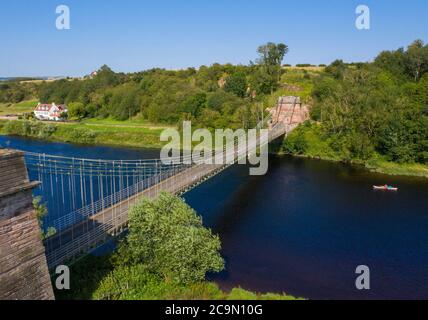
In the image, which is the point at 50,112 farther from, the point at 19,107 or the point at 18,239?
the point at 18,239

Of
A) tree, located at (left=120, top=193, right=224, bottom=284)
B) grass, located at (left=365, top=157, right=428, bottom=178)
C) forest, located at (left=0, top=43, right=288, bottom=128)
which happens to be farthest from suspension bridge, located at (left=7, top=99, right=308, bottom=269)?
forest, located at (left=0, top=43, right=288, bottom=128)

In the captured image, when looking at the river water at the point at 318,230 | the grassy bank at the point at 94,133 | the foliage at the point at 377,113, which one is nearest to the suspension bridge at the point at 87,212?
the river water at the point at 318,230

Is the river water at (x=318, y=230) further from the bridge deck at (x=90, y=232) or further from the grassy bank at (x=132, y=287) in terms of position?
the bridge deck at (x=90, y=232)

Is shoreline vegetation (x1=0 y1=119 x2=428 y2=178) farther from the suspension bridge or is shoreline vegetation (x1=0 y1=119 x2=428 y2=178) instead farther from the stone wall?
the stone wall

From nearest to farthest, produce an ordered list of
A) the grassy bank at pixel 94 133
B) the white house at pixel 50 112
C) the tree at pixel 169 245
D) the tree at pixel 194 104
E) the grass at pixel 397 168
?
1. the tree at pixel 169 245
2. the grass at pixel 397 168
3. the grassy bank at pixel 94 133
4. the tree at pixel 194 104
5. the white house at pixel 50 112

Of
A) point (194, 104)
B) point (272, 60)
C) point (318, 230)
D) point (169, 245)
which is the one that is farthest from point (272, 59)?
point (169, 245)

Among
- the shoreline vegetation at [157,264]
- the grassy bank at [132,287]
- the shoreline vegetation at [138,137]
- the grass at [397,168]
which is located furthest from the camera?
the shoreline vegetation at [138,137]
